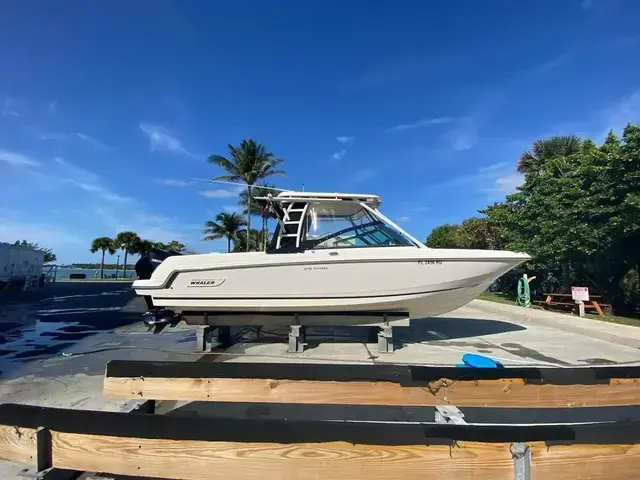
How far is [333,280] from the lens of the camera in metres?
6.29

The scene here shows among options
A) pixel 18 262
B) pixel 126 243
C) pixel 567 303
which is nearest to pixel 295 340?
pixel 567 303

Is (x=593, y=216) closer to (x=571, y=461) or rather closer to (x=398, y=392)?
(x=398, y=392)

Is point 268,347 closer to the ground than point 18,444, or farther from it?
closer to the ground

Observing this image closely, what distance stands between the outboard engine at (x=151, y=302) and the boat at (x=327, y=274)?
0.69 feet

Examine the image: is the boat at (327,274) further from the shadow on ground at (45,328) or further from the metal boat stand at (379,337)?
the shadow on ground at (45,328)

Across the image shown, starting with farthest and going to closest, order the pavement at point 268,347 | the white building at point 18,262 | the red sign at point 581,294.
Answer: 1. the white building at point 18,262
2. the red sign at point 581,294
3. the pavement at point 268,347

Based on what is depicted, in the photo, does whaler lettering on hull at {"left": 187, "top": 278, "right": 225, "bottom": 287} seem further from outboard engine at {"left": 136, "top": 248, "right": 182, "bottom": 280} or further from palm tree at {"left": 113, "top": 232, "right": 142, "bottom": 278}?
palm tree at {"left": 113, "top": 232, "right": 142, "bottom": 278}

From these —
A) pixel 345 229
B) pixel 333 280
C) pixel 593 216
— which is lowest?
pixel 333 280

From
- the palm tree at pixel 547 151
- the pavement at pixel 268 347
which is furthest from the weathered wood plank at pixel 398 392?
the palm tree at pixel 547 151

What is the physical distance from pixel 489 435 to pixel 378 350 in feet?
17.3

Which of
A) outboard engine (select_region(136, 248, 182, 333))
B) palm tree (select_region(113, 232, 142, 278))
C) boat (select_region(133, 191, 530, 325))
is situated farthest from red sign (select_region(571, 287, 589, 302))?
palm tree (select_region(113, 232, 142, 278))

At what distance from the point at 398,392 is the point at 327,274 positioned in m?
4.06

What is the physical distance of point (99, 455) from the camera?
5.43 ft

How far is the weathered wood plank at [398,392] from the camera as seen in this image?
7.32 feet
